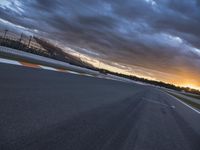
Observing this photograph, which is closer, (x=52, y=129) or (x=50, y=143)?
(x=50, y=143)

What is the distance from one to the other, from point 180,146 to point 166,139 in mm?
398

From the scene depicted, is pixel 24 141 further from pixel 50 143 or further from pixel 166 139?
pixel 166 139

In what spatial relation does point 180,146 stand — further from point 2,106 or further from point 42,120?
point 2,106

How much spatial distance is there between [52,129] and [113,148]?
0.93 metres

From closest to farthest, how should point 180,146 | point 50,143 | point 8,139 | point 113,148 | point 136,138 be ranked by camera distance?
point 8,139 → point 50,143 → point 113,148 → point 136,138 → point 180,146

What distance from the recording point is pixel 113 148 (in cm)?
401

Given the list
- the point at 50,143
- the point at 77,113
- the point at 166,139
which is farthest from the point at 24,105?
the point at 166,139

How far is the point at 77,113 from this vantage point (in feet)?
19.9

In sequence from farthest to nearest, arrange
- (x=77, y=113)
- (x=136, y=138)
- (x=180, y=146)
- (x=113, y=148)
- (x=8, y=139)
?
(x=77, y=113) < (x=180, y=146) < (x=136, y=138) < (x=113, y=148) < (x=8, y=139)

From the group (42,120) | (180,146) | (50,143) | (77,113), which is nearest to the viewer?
(50,143)

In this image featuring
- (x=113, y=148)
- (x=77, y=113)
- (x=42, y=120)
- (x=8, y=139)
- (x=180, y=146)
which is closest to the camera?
(x=8, y=139)

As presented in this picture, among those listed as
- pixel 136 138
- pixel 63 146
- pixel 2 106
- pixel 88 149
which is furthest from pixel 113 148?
pixel 2 106

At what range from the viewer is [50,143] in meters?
3.48

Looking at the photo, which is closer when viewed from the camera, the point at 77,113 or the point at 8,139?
the point at 8,139
